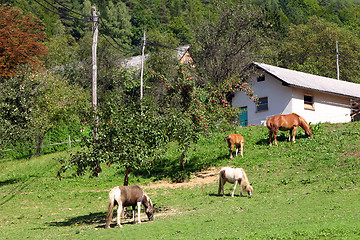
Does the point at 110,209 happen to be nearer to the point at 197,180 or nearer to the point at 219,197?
the point at 219,197

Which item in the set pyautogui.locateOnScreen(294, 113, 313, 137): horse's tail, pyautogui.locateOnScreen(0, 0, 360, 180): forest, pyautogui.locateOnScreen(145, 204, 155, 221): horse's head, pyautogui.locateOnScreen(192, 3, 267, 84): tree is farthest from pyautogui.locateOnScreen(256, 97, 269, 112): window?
pyautogui.locateOnScreen(145, 204, 155, 221): horse's head

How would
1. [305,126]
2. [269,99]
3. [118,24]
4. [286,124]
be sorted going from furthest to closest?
[118,24] < [269,99] < [305,126] < [286,124]

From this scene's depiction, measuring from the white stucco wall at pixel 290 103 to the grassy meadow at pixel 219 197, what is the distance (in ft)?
23.4

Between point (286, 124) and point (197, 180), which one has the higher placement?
point (286, 124)

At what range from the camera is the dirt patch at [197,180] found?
31.2 metres

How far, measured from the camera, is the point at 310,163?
99.6 feet

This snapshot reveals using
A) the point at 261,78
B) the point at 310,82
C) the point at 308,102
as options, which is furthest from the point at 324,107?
the point at 261,78

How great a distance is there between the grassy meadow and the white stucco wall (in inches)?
281

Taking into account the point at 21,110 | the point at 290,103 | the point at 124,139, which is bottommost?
the point at 124,139

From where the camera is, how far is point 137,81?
4238 centimetres

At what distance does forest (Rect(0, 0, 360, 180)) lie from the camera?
23.6 metres

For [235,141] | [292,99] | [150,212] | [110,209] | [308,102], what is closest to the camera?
[110,209]

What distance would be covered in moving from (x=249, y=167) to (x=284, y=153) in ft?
10.4

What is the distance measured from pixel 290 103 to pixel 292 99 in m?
0.46
